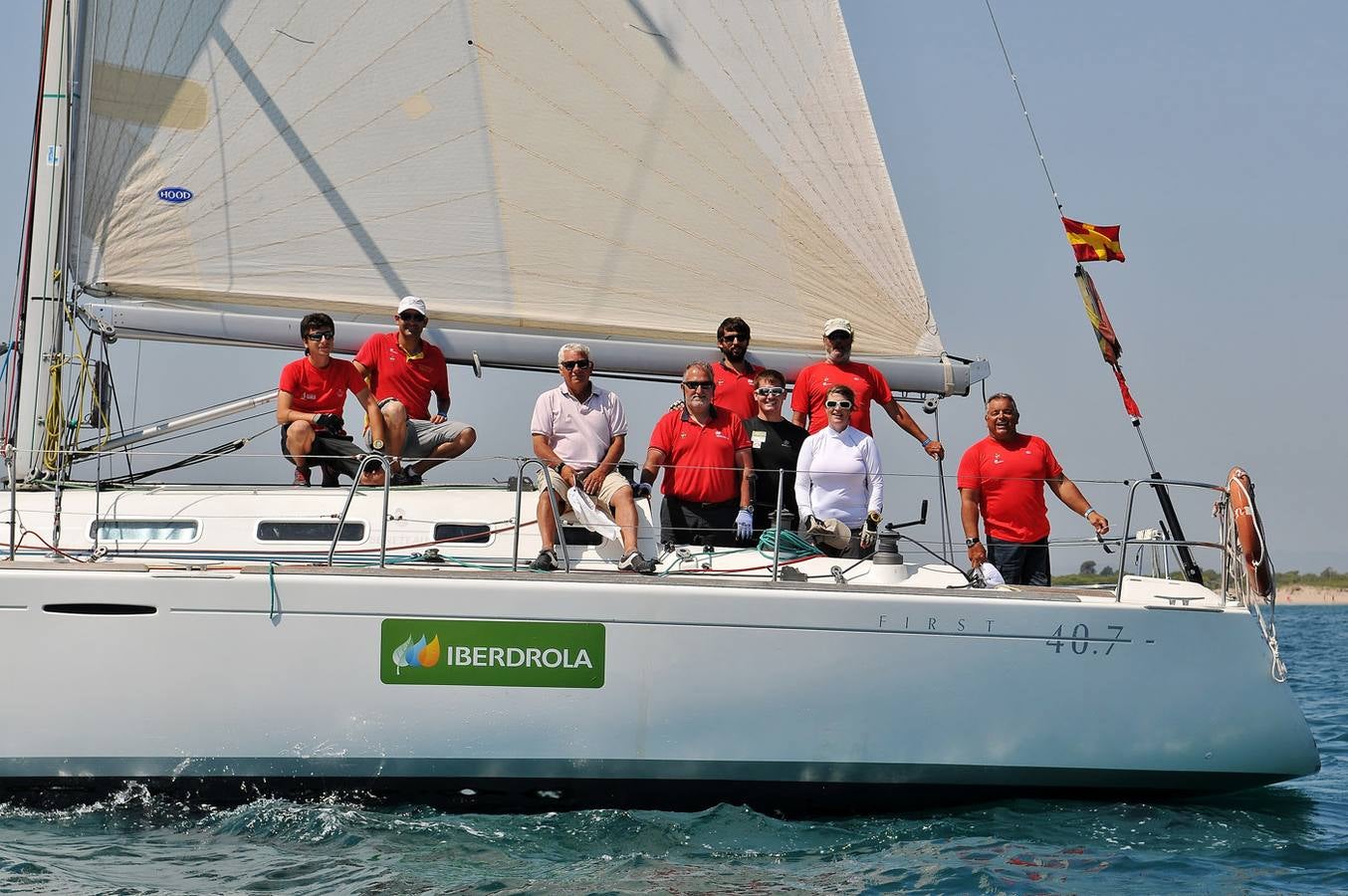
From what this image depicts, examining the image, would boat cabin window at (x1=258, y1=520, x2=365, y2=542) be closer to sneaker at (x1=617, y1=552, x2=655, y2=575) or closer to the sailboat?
the sailboat

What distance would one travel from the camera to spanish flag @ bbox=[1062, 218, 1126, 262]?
26.7 feet

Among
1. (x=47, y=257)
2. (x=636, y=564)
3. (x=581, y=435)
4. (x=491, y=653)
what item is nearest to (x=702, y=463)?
(x=581, y=435)

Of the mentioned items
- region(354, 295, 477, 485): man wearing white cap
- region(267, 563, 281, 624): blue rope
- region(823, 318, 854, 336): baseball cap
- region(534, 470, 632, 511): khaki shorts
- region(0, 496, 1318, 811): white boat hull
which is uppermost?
region(823, 318, 854, 336): baseball cap

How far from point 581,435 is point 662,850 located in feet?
6.77

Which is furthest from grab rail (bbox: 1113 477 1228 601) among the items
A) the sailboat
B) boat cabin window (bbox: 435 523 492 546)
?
boat cabin window (bbox: 435 523 492 546)

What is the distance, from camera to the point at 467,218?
821cm

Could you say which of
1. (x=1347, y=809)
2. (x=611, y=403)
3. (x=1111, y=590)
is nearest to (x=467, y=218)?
(x=611, y=403)

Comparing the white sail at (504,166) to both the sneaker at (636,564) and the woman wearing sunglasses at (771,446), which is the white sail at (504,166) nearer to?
the woman wearing sunglasses at (771,446)

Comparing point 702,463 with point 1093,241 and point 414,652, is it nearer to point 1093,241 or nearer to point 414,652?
point 414,652

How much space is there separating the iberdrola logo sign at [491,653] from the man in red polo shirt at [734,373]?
1.97 meters

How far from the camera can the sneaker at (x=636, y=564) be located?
247 inches

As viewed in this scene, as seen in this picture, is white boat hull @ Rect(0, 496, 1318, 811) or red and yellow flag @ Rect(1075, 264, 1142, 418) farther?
red and yellow flag @ Rect(1075, 264, 1142, 418)

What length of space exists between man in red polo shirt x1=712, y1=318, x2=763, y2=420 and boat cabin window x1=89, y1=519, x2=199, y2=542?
9.16 ft

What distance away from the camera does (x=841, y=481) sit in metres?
6.98
